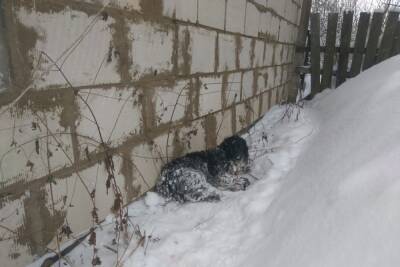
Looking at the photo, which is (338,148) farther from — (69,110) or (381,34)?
(381,34)

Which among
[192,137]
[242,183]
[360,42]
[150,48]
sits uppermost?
[360,42]

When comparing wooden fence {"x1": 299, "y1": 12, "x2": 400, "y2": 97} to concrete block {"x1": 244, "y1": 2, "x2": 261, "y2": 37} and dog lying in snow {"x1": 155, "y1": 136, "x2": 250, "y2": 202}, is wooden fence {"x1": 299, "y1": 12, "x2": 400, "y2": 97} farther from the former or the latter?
dog lying in snow {"x1": 155, "y1": 136, "x2": 250, "y2": 202}

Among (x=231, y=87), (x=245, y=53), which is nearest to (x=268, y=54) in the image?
(x=245, y=53)

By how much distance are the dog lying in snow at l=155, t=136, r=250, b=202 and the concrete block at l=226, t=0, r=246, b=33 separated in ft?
3.29

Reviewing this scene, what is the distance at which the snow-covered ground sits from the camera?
1.16 metres

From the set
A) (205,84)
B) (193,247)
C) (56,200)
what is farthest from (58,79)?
(205,84)

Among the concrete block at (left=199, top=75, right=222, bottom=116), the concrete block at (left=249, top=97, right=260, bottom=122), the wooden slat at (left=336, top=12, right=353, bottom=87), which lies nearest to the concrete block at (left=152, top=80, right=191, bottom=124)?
the concrete block at (left=199, top=75, right=222, bottom=116)

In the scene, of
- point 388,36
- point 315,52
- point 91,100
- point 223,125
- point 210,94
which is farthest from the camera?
point 315,52

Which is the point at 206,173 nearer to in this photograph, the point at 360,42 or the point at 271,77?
the point at 271,77

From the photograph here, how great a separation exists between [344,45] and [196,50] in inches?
159

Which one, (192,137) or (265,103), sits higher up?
(192,137)

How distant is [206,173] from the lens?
2.49m

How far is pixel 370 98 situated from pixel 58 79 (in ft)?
6.97

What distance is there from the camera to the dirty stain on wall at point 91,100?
1.32 m
